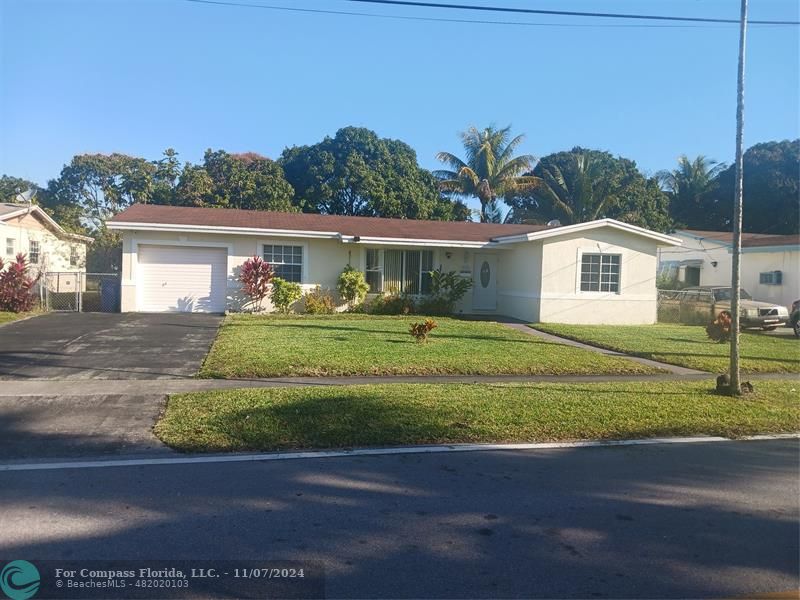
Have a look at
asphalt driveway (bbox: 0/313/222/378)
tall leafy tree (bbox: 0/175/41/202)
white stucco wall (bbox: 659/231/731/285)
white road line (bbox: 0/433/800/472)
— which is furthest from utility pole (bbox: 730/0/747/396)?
tall leafy tree (bbox: 0/175/41/202)

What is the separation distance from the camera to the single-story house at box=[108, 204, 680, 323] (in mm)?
19250

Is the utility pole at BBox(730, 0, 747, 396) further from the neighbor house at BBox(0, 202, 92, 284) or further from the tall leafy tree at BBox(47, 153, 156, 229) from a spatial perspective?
the tall leafy tree at BBox(47, 153, 156, 229)

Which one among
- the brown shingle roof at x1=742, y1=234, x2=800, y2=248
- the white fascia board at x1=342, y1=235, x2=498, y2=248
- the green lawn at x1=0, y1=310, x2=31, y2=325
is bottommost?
the green lawn at x1=0, y1=310, x2=31, y2=325

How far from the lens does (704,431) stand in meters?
7.86

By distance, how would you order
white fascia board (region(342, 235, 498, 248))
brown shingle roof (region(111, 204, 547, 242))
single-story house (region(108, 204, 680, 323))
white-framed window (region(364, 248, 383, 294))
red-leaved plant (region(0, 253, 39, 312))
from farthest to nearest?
white-framed window (region(364, 248, 383, 294)) → white fascia board (region(342, 235, 498, 248)) → brown shingle roof (region(111, 204, 547, 242)) → single-story house (region(108, 204, 680, 323)) → red-leaved plant (region(0, 253, 39, 312))

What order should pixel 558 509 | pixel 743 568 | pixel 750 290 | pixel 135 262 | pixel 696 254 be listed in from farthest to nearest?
pixel 696 254, pixel 750 290, pixel 135 262, pixel 558 509, pixel 743 568

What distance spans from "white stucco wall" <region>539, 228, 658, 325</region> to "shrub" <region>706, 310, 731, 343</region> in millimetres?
4542

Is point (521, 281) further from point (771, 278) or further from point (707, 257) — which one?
point (707, 257)

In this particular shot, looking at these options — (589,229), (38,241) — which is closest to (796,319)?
(589,229)

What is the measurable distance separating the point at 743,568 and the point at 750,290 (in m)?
26.8

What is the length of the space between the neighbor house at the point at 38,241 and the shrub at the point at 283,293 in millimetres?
8850

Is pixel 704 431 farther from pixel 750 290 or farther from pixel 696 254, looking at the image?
pixel 696 254

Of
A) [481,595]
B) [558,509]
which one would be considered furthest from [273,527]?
[558,509]

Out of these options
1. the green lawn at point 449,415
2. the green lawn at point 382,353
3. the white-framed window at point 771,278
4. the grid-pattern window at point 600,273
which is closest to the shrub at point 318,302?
the green lawn at point 382,353
